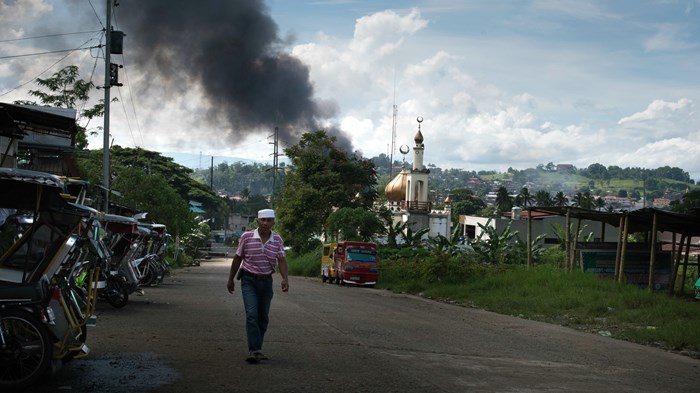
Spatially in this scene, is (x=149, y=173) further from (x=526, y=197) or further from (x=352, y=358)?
(x=526, y=197)

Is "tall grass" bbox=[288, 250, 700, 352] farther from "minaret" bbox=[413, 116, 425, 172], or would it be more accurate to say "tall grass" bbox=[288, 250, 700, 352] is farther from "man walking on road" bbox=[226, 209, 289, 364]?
"minaret" bbox=[413, 116, 425, 172]

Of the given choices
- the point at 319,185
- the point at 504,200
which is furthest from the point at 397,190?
the point at 504,200

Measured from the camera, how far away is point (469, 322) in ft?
60.1

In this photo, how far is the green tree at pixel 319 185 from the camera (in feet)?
199

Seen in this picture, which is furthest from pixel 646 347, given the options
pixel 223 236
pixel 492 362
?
pixel 223 236

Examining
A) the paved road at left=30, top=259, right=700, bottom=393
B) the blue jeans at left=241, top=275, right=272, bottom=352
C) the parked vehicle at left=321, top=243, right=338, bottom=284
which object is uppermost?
the blue jeans at left=241, top=275, right=272, bottom=352

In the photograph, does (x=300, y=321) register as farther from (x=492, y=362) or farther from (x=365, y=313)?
(x=492, y=362)

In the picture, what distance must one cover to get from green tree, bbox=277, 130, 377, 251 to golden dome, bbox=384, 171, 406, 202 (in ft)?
57.1

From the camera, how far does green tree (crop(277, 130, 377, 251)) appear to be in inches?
2391

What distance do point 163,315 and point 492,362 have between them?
24.6ft

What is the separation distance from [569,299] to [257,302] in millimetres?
13933

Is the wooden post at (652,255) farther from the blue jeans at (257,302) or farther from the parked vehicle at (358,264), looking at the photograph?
the parked vehicle at (358,264)

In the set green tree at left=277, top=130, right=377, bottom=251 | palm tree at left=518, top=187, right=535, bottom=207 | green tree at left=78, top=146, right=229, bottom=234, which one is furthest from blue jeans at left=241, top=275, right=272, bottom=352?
palm tree at left=518, top=187, right=535, bottom=207

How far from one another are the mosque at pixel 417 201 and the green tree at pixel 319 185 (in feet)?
43.0
